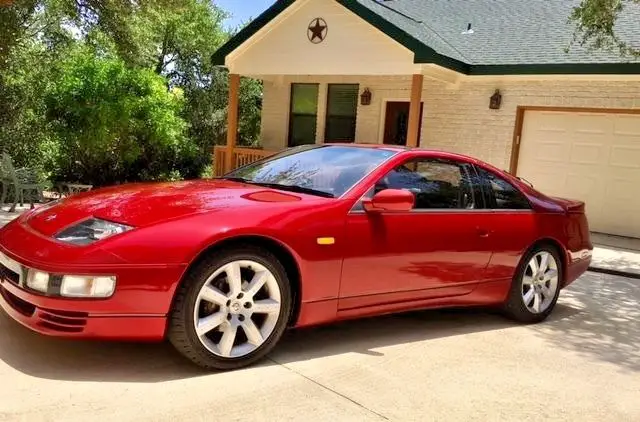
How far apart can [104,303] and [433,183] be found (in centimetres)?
258

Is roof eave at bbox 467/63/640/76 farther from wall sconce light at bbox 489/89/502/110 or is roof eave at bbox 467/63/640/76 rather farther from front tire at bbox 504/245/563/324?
front tire at bbox 504/245/563/324

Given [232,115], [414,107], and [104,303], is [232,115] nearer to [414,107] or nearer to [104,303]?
[414,107]

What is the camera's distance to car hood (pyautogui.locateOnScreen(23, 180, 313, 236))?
353cm

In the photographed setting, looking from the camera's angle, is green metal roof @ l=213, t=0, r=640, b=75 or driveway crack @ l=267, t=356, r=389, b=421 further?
green metal roof @ l=213, t=0, r=640, b=75

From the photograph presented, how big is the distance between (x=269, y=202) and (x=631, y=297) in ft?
15.7

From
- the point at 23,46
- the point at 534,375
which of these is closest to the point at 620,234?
the point at 534,375

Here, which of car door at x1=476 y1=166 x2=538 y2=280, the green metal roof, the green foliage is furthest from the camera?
the green foliage

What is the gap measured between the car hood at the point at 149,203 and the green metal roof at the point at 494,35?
7332mm

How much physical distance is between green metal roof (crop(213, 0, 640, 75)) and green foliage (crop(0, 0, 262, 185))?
6.72 feet

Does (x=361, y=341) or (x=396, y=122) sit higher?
(x=396, y=122)

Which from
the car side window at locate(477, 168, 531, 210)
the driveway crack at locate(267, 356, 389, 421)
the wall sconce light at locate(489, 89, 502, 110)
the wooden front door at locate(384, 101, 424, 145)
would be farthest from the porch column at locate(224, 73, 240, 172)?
the driveway crack at locate(267, 356, 389, 421)

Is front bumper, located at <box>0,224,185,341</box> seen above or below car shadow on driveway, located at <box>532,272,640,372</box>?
above

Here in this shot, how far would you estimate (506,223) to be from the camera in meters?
4.95

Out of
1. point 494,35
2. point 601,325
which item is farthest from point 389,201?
point 494,35
